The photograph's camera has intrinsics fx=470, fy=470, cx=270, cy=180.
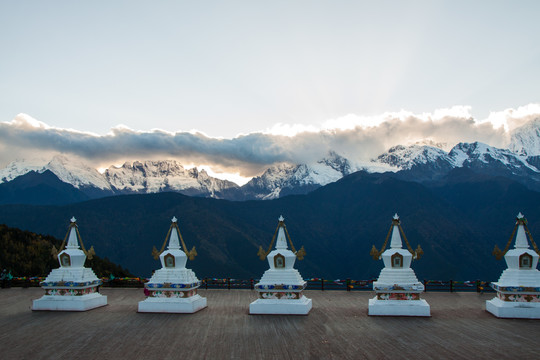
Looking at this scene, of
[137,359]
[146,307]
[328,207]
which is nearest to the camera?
[137,359]

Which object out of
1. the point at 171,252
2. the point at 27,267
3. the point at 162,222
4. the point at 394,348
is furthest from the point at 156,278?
the point at 162,222

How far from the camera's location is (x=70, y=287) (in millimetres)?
23156

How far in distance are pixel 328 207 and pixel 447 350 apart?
137373 millimetres

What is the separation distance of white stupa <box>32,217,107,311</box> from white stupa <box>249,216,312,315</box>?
844 centimetres

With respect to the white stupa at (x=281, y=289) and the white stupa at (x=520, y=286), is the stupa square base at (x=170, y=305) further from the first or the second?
the white stupa at (x=520, y=286)

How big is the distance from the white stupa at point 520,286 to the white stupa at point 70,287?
19.2m

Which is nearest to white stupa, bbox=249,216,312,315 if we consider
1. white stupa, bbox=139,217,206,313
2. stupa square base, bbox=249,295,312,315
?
stupa square base, bbox=249,295,312,315

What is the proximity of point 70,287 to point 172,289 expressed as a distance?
5.30 m

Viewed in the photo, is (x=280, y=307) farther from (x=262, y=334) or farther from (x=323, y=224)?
(x=323, y=224)

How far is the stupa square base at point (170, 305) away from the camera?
71.9 feet

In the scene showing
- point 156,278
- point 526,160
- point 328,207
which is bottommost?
point 156,278

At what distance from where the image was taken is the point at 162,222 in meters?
119

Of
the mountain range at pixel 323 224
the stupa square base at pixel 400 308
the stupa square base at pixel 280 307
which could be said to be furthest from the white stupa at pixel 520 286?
the mountain range at pixel 323 224

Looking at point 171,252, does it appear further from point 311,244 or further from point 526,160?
point 526,160
